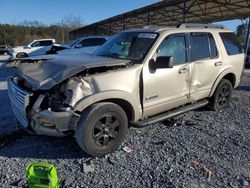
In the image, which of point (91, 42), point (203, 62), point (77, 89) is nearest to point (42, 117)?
point (77, 89)

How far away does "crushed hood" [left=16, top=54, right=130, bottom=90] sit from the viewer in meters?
3.60

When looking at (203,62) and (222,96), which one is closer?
(203,62)

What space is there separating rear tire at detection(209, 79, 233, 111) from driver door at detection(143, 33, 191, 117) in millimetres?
1138

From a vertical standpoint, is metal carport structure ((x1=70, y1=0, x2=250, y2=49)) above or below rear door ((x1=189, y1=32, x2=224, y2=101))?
above

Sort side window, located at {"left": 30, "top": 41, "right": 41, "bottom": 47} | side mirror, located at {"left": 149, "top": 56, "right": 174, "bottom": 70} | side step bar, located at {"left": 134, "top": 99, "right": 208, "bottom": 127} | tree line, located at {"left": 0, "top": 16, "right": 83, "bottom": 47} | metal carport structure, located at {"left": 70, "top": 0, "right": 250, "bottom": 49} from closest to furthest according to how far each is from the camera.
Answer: side mirror, located at {"left": 149, "top": 56, "right": 174, "bottom": 70}
side step bar, located at {"left": 134, "top": 99, "right": 208, "bottom": 127}
metal carport structure, located at {"left": 70, "top": 0, "right": 250, "bottom": 49}
side window, located at {"left": 30, "top": 41, "right": 41, "bottom": 47}
tree line, located at {"left": 0, "top": 16, "right": 83, "bottom": 47}

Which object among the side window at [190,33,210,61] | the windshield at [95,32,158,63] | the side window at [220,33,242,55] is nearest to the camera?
the windshield at [95,32,158,63]

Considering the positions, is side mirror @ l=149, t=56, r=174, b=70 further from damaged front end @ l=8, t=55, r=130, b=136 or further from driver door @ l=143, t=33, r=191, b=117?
damaged front end @ l=8, t=55, r=130, b=136

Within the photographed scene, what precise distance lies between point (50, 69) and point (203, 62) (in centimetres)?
289

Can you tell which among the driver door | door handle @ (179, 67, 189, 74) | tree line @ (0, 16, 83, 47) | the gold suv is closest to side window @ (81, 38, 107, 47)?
the gold suv

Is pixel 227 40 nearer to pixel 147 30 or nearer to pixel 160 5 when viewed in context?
pixel 147 30

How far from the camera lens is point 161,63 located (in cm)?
422

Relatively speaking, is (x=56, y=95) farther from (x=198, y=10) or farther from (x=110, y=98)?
(x=198, y=10)

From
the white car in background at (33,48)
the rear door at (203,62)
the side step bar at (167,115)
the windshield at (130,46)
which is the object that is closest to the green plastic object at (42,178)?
the side step bar at (167,115)

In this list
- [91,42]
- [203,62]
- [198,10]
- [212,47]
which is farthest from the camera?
[198,10]
